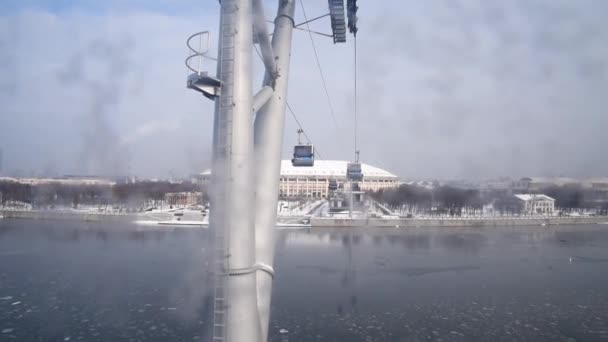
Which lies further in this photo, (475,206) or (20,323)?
(475,206)

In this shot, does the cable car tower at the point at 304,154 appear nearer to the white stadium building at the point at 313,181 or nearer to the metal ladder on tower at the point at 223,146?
the metal ladder on tower at the point at 223,146

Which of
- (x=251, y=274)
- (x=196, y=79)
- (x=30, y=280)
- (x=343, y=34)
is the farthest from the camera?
(x=30, y=280)

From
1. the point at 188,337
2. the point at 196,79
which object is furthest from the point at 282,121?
the point at 188,337

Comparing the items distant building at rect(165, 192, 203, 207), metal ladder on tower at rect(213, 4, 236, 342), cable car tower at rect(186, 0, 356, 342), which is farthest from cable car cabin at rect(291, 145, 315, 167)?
metal ladder on tower at rect(213, 4, 236, 342)

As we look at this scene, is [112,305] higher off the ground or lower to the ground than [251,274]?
lower

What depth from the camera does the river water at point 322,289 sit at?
5609 mm

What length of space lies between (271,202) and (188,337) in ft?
13.9

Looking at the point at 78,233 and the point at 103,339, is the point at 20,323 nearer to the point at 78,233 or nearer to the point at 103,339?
the point at 103,339

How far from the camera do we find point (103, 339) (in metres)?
5.17

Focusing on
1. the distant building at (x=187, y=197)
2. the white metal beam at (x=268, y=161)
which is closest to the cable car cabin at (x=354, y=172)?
the distant building at (x=187, y=197)

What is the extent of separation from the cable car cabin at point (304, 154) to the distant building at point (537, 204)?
924 inches

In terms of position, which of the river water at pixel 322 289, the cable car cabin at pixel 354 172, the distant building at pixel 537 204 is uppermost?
the cable car cabin at pixel 354 172

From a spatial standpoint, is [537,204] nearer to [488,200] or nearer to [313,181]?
[488,200]

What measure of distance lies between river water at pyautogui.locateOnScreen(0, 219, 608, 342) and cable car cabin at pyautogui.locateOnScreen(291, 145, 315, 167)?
1042mm
